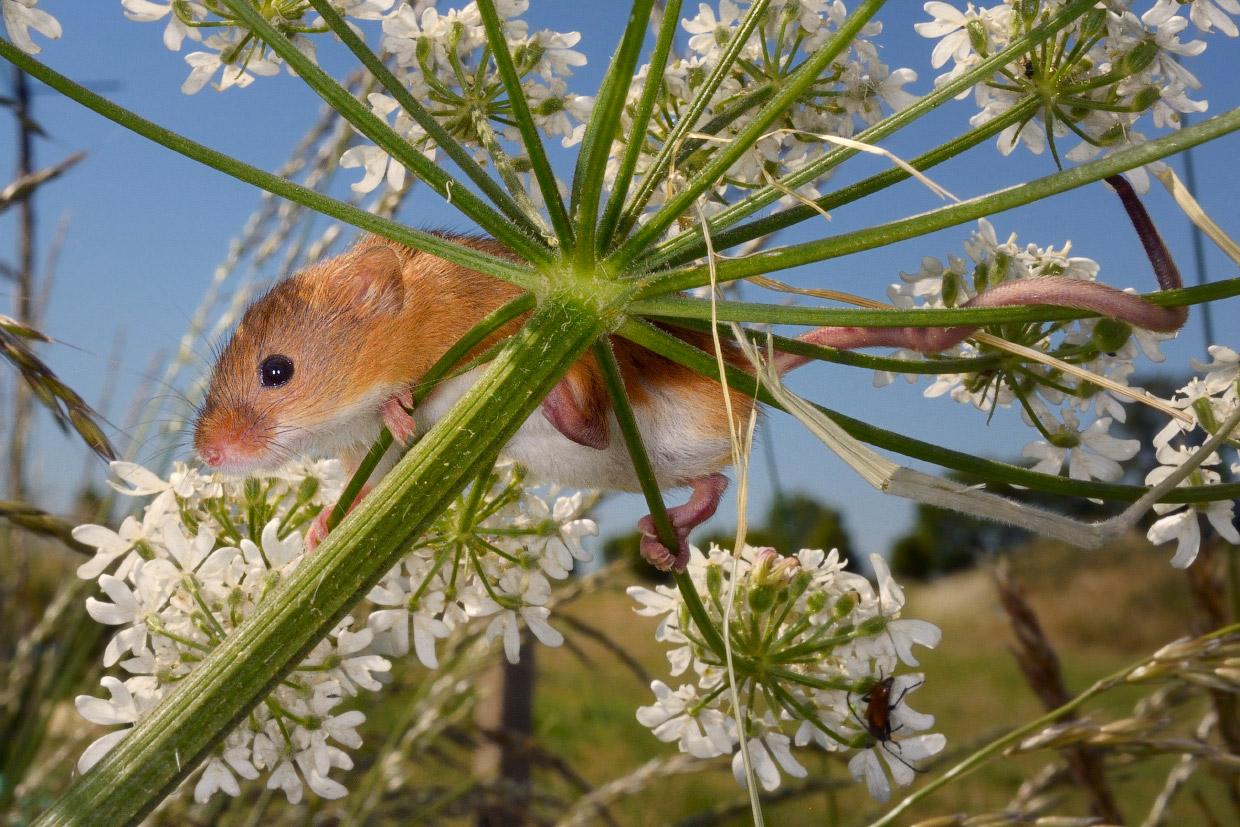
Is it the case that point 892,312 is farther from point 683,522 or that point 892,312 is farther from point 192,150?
point 192,150

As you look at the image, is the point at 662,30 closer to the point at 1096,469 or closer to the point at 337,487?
the point at 337,487

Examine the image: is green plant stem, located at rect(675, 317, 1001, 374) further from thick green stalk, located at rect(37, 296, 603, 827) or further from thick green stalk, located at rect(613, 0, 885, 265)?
thick green stalk, located at rect(37, 296, 603, 827)

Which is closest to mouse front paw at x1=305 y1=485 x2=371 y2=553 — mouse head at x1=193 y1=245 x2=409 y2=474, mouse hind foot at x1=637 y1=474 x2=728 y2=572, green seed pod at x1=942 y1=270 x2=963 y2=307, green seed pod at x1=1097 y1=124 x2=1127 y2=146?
mouse head at x1=193 y1=245 x2=409 y2=474

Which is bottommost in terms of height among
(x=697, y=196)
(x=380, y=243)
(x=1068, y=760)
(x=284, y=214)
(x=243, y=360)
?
(x=1068, y=760)

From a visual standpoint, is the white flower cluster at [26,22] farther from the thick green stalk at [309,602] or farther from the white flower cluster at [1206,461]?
the white flower cluster at [1206,461]

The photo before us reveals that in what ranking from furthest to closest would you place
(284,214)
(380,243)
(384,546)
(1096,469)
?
(284,214), (380,243), (1096,469), (384,546)

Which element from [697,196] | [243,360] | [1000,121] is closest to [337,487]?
[243,360]
